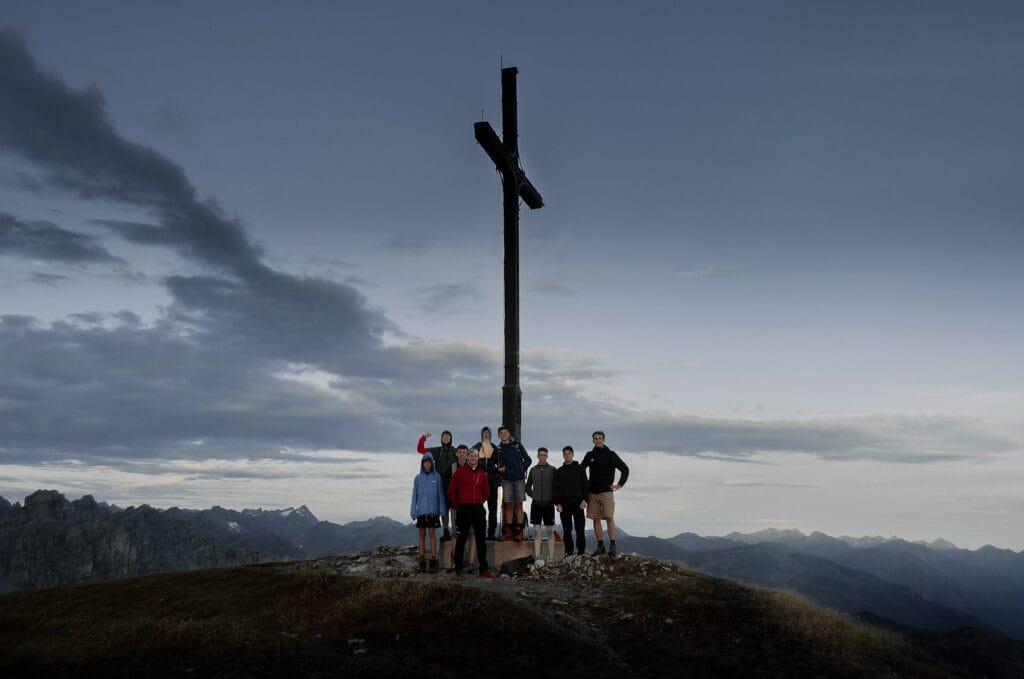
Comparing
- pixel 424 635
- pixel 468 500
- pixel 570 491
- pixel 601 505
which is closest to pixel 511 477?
pixel 570 491

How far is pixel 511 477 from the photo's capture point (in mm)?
21312

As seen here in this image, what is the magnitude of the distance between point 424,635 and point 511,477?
688 cm

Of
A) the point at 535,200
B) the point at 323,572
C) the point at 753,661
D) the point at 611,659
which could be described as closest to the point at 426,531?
the point at 323,572

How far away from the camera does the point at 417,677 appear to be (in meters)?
12.5

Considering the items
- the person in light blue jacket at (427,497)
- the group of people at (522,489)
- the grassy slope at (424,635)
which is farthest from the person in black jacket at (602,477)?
the person in light blue jacket at (427,497)

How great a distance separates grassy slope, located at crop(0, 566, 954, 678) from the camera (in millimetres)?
13703

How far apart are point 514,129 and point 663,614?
52.1 ft

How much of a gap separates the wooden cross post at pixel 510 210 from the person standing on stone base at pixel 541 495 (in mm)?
1652

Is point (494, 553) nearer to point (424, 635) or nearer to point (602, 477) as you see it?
point (602, 477)

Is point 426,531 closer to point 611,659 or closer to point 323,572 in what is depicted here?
point 323,572

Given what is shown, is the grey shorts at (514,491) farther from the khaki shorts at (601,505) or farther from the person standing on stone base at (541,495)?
the khaki shorts at (601,505)

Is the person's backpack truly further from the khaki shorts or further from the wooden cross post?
the wooden cross post

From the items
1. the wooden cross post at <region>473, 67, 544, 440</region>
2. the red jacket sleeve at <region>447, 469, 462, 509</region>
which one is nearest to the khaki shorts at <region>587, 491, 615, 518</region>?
the wooden cross post at <region>473, 67, 544, 440</region>

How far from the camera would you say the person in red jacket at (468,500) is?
62.7ft
